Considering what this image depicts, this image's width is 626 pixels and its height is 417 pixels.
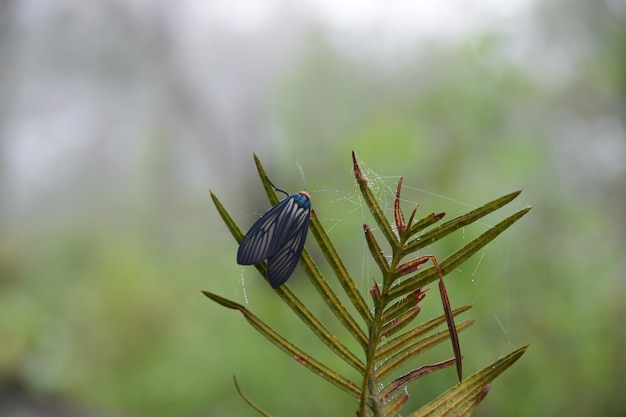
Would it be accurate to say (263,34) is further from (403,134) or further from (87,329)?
(87,329)

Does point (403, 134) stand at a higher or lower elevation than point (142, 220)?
lower

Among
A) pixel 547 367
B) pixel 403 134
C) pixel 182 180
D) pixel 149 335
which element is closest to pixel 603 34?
pixel 403 134

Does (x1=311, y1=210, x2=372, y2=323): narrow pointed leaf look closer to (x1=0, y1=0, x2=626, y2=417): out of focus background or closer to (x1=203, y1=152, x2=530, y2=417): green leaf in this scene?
(x1=203, y1=152, x2=530, y2=417): green leaf

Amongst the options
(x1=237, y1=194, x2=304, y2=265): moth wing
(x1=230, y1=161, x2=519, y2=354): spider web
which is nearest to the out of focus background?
(x1=230, y1=161, x2=519, y2=354): spider web

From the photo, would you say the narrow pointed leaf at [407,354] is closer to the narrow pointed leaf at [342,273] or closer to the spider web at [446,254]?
the narrow pointed leaf at [342,273]

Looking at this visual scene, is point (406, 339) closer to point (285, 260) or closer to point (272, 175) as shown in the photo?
point (285, 260)

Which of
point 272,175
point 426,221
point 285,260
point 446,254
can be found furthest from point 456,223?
point 272,175
